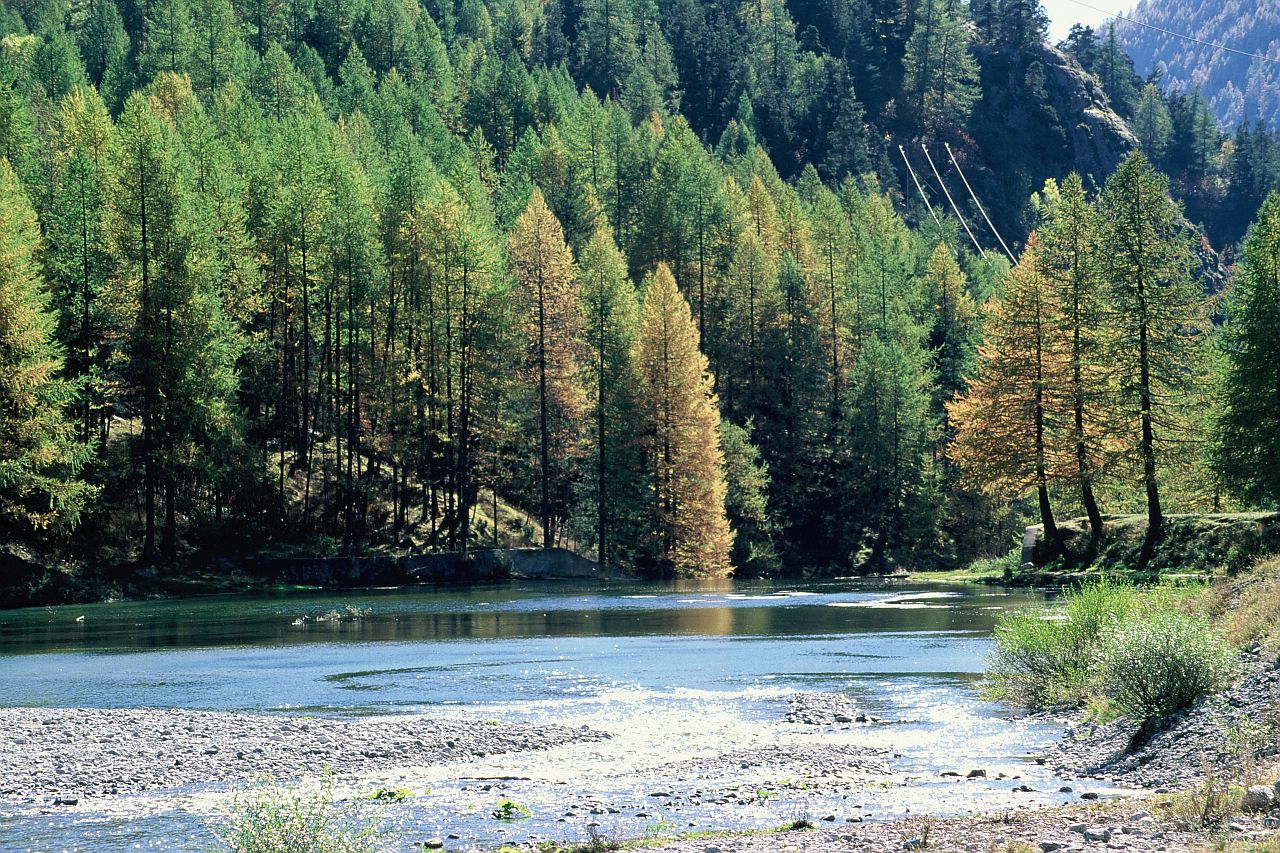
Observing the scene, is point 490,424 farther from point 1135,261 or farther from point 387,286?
point 1135,261

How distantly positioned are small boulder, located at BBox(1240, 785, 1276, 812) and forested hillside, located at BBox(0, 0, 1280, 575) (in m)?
40.9

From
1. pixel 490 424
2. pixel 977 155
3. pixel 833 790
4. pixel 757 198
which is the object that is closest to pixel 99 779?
pixel 833 790

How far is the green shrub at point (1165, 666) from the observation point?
19.5 metres

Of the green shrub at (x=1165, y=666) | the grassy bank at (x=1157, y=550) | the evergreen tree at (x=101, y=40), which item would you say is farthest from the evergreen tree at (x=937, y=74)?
the green shrub at (x=1165, y=666)

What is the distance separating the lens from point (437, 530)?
70625 mm

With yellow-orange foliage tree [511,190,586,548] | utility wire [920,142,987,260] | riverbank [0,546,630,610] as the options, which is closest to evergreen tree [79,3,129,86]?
yellow-orange foliage tree [511,190,586,548]

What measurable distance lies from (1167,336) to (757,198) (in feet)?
177

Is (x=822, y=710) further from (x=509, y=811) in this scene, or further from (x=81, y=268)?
(x=81, y=268)

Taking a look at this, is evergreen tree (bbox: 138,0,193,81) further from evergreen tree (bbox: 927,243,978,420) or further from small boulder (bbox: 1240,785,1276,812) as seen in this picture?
small boulder (bbox: 1240,785,1276,812)

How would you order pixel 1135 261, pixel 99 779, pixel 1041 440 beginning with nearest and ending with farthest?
pixel 99 779
pixel 1135 261
pixel 1041 440

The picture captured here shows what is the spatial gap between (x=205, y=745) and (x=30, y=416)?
125 ft

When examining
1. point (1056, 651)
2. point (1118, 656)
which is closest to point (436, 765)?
point (1118, 656)

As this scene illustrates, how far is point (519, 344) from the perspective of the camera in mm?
74000

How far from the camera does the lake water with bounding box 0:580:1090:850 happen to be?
16828 mm
